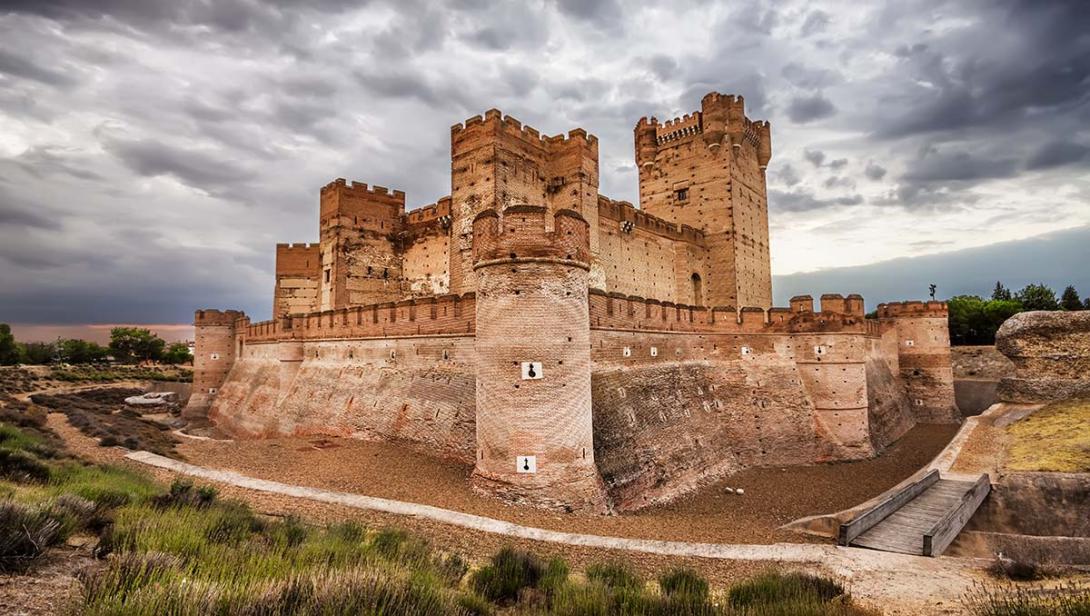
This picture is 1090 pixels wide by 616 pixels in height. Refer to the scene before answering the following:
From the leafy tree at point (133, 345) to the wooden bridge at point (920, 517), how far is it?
2920 inches

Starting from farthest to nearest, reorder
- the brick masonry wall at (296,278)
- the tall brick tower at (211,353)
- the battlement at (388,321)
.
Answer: the brick masonry wall at (296,278) → the tall brick tower at (211,353) → the battlement at (388,321)

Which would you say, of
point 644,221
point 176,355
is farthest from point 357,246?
point 176,355

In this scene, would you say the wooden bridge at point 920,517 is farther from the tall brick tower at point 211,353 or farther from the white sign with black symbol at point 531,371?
the tall brick tower at point 211,353

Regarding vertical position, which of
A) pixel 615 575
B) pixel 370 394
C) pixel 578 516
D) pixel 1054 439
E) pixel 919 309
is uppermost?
pixel 919 309

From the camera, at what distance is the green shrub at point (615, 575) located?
20.9 feet

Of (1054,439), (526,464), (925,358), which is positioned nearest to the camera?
(526,464)

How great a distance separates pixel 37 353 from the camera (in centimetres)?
5822

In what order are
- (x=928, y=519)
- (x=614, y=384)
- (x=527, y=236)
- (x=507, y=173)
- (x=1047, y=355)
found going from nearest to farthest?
(x=928, y=519) < (x=527, y=236) < (x=614, y=384) < (x=1047, y=355) < (x=507, y=173)

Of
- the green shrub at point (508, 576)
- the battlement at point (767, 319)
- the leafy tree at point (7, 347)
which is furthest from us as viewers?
the leafy tree at point (7, 347)

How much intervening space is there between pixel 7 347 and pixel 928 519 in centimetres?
7137

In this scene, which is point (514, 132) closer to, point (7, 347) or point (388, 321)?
point (388, 321)

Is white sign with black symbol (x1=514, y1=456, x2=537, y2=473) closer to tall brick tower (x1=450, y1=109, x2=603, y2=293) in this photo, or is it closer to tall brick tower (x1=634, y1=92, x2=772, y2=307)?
tall brick tower (x1=450, y1=109, x2=603, y2=293)

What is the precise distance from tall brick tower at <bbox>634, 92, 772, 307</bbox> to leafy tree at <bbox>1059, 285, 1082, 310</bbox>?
38688 mm

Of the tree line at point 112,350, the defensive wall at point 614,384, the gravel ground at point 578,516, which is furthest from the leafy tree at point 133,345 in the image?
the gravel ground at point 578,516
